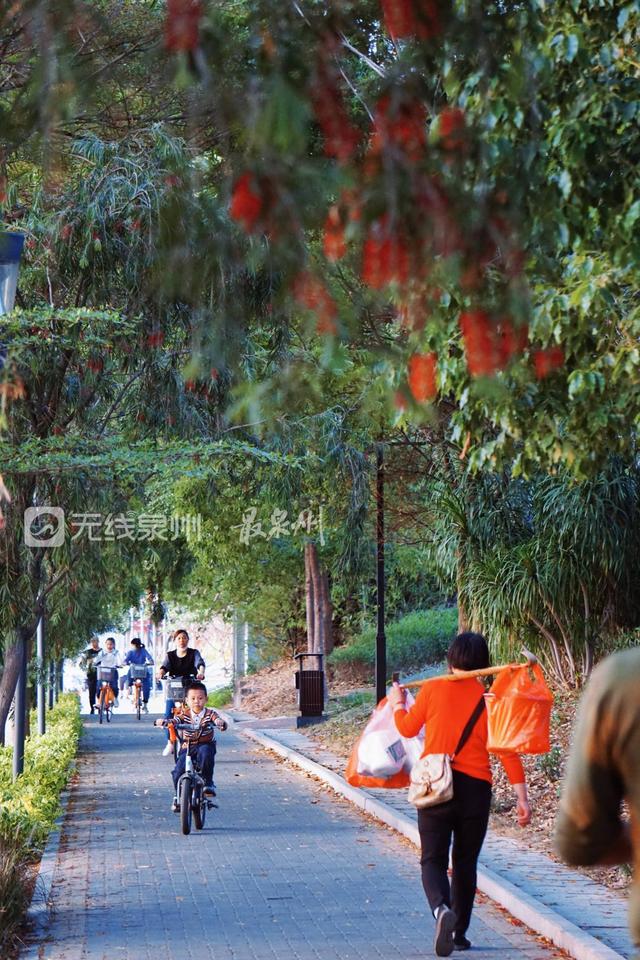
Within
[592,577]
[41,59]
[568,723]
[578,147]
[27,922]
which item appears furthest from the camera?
[592,577]

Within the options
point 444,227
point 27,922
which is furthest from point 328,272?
point 27,922

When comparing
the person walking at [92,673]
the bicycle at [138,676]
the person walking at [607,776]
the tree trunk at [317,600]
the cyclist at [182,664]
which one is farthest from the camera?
the person walking at [92,673]

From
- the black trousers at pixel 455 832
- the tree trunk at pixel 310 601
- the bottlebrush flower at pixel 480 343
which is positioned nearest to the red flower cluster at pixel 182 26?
the bottlebrush flower at pixel 480 343

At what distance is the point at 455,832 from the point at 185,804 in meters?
6.21

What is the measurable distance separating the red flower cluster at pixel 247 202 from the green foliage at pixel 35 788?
805cm

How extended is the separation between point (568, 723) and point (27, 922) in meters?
9.61

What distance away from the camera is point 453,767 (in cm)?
827

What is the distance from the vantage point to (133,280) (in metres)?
12.9

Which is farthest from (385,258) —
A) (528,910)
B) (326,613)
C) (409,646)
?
(326,613)

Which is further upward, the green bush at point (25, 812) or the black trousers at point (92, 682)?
Answer: the black trousers at point (92, 682)

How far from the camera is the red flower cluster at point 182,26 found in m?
3.25

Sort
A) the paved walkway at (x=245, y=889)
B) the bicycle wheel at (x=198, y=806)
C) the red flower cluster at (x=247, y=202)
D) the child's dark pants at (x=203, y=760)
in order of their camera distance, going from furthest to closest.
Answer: the child's dark pants at (x=203, y=760) < the bicycle wheel at (x=198, y=806) < the paved walkway at (x=245, y=889) < the red flower cluster at (x=247, y=202)

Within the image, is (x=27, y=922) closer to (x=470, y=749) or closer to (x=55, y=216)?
(x=470, y=749)

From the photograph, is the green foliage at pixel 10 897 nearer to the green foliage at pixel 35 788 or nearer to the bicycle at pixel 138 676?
the green foliage at pixel 35 788
